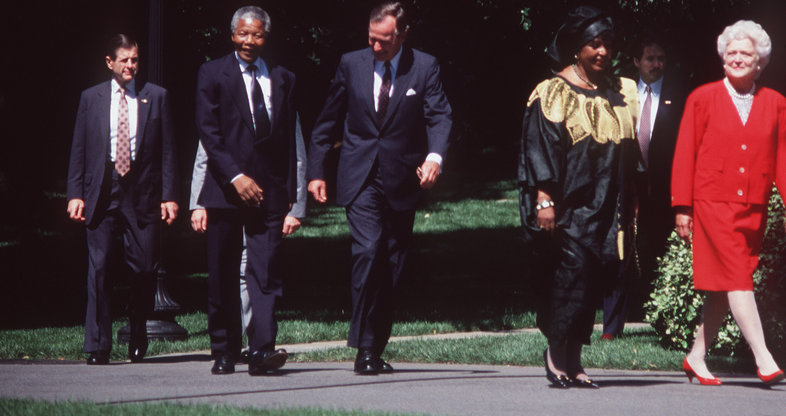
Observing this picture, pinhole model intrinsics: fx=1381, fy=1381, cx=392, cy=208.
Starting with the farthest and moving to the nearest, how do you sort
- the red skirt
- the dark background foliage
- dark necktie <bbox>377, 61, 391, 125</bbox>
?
1. the dark background foliage
2. dark necktie <bbox>377, 61, 391, 125</bbox>
3. the red skirt

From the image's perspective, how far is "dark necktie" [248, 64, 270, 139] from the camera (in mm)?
8250

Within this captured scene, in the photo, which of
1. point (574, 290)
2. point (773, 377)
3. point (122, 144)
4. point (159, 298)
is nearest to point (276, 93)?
point (122, 144)

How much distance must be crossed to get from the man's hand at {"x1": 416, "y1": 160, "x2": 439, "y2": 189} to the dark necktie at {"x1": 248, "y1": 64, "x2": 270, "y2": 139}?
3.30 ft

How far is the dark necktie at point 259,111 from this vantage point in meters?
8.25

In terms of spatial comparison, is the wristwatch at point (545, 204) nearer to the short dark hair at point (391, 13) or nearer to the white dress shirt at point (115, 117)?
the short dark hair at point (391, 13)

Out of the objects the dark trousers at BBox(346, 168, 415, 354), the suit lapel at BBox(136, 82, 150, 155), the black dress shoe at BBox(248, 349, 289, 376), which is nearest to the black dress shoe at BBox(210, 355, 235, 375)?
the black dress shoe at BBox(248, 349, 289, 376)

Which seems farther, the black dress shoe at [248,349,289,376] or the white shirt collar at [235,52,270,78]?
the white shirt collar at [235,52,270,78]

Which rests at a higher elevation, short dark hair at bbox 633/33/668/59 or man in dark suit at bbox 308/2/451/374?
short dark hair at bbox 633/33/668/59

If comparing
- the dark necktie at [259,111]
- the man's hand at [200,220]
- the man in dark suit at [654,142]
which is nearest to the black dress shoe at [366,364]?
the man's hand at [200,220]

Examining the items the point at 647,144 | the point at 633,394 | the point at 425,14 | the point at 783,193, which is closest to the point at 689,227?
the point at 783,193

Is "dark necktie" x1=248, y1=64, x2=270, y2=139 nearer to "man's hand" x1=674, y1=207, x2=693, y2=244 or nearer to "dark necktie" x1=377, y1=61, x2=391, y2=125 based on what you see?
"dark necktie" x1=377, y1=61, x2=391, y2=125

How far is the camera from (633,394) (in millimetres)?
6992

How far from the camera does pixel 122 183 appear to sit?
902cm

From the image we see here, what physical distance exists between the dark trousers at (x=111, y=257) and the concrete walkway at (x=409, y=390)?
1.00ft
